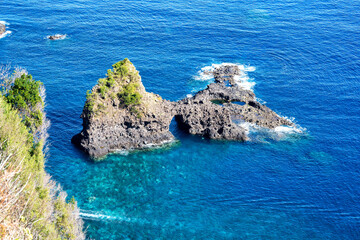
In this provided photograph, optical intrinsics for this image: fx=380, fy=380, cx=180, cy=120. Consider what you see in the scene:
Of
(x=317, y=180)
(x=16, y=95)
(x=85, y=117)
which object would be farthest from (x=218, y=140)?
(x=16, y=95)

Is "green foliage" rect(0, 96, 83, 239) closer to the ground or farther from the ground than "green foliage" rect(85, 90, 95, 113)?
closer to the ground

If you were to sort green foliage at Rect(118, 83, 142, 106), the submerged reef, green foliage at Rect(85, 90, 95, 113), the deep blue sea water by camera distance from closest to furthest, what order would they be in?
the deep blue sea water → green foliage at Rect(85, 90, 95, 113) → the submerged reef → green foliage at Rect(118, 83, 142, 106)

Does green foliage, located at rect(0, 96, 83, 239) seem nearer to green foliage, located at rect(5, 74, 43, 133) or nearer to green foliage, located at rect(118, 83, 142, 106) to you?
green foliage, located at rect(5, 74, 43, 133)

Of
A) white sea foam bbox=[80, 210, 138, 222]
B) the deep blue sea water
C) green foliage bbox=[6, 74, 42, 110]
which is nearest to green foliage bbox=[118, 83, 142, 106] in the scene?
the deep blue sea water

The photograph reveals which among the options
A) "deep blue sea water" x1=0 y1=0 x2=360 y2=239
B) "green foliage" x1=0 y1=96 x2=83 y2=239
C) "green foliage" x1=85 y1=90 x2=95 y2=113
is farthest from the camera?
"green foliage" x1=85 y1=90 x2=95 y2=113

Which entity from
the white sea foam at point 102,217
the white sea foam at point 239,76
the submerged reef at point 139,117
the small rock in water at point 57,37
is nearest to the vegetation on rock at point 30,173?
the white sea foam at point 102,217

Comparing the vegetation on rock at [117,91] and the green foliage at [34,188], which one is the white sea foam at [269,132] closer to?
the vegetation on rock at [117,91]

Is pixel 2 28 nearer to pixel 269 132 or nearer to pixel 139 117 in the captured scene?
pixel 139 117

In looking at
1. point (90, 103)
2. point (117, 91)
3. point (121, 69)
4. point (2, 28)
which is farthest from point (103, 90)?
point (2, 28)
